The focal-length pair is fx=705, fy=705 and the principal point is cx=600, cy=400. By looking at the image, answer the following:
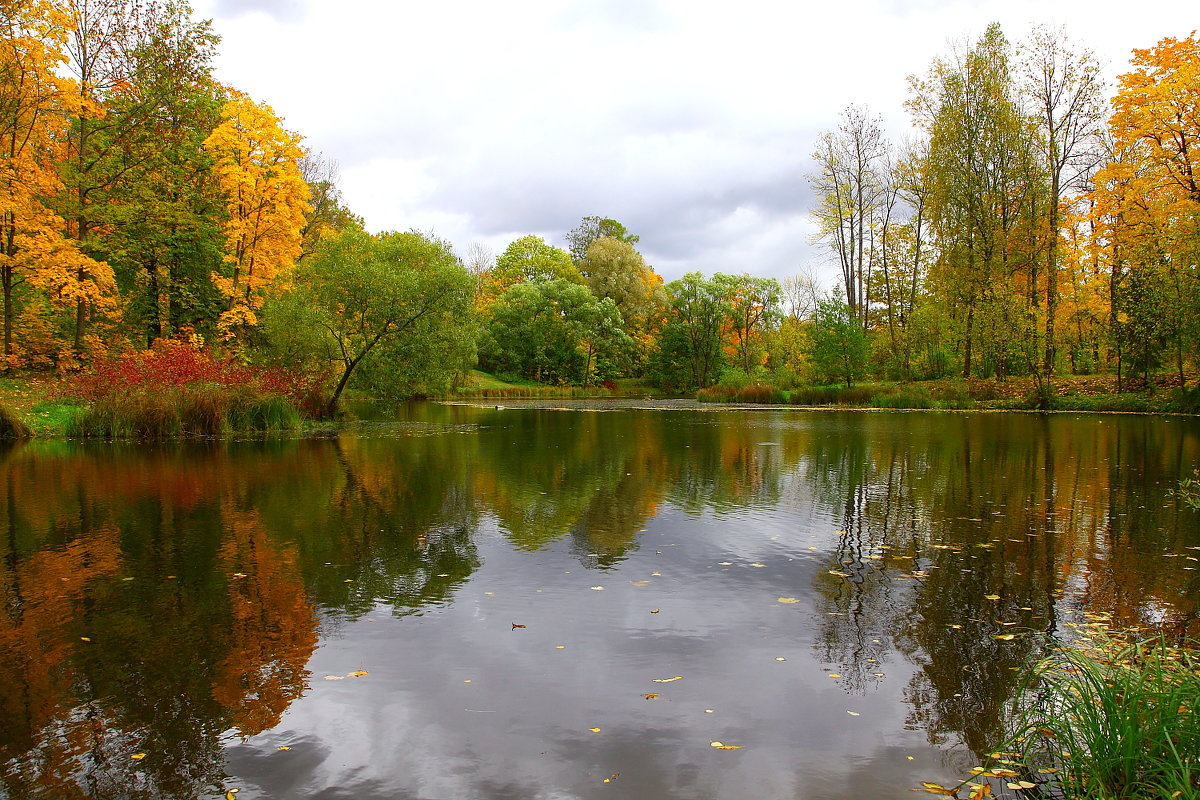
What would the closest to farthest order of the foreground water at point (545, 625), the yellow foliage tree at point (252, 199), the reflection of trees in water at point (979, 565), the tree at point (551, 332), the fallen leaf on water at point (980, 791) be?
the fallen leaf on water at point (980, 791) → the foreground water at point (545, 625) → the reflection of trees in water at point (979, 565) → the yellow foliage tree at point (252, 199) → the tree at point (551, 332)

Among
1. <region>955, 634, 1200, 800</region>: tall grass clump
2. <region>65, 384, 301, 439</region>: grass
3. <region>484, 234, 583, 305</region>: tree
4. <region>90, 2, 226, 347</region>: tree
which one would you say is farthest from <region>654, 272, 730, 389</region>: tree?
<region>955, 634, 1200, 800</region>: tall grass clump

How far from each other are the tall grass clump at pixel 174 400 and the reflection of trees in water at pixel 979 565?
1440 cm

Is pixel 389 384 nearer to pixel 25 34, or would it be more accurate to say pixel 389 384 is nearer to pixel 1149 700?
pixel 25 34

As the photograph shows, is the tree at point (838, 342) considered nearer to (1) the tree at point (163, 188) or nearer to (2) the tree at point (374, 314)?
(2) the tree at point (374, 314)

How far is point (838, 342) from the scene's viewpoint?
113 feet

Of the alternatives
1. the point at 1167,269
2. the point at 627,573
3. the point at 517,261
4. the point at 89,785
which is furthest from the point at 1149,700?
the point at 517,261

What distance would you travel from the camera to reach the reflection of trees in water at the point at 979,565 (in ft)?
13.2

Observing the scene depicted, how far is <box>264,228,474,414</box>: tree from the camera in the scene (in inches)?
848

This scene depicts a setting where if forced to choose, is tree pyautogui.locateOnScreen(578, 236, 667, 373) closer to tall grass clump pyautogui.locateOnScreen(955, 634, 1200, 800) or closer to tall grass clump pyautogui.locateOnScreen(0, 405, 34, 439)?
tall grass clump pyautogui.locateOnScreen(0, 405, 34, 439)

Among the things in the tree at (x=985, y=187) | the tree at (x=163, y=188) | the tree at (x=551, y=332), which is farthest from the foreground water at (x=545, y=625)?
the tree at (x=551, y=332)

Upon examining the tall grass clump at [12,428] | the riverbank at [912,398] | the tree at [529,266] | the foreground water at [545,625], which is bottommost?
the foreground water at [545,625]

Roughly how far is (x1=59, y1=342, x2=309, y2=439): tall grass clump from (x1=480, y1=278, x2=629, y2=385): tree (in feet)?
122

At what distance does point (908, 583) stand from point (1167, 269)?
24439 mm

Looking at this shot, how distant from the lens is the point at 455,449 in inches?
628
